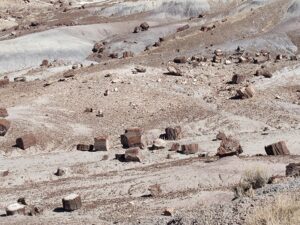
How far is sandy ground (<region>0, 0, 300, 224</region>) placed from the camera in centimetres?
1691

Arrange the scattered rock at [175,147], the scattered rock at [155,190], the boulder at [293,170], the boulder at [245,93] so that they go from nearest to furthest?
the boulder at [293,170] < the scattered rock at [155,190] < the scattered rock at [175,147] < the boulder at [245,93]

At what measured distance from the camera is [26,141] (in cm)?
2478

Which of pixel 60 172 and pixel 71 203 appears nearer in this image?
pixel 71 203

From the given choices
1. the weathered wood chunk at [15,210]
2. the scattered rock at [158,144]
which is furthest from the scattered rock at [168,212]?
the scattered rock at [158,144]

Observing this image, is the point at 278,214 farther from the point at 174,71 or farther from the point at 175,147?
the point at 174,71

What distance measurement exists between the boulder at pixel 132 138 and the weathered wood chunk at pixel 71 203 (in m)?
8.46

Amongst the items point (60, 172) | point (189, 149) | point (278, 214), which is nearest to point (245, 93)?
point (189, 149)

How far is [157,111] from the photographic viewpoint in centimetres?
2911

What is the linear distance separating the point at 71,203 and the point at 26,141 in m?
8.99

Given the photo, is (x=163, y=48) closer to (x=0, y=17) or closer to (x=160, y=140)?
(x=160, y=140)

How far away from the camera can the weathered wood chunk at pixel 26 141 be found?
81.0 feet

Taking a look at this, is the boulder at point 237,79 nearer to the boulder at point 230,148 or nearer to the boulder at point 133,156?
the boulder at point 230,148

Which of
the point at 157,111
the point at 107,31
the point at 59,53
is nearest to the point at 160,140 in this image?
the point at 157,111

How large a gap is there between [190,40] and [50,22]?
22.1 metres
